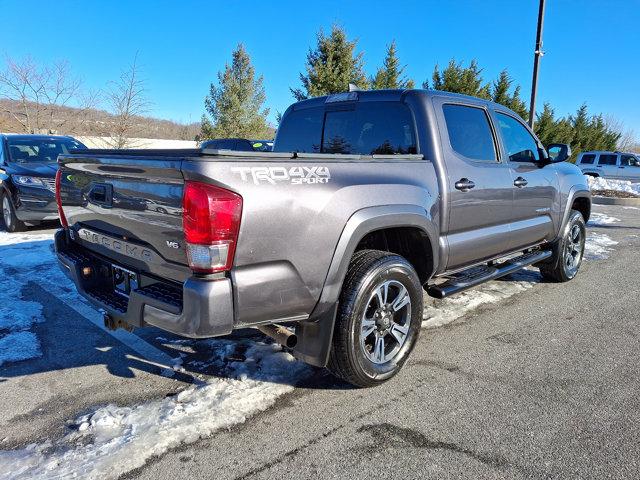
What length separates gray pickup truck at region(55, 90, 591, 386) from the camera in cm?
223

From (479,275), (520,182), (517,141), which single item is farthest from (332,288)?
(517,141)

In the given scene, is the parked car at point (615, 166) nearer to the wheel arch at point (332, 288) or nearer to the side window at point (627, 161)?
the side window at point (627, 161)

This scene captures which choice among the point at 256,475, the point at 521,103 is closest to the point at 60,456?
the point at 256,475

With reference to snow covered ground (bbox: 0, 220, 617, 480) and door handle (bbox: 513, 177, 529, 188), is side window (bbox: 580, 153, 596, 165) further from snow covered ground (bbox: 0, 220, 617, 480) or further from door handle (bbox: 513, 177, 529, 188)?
snow covered ground (bbox: 0, 220, 617, 480)

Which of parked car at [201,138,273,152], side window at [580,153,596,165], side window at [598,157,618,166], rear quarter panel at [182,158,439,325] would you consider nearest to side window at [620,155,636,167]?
side window at [598,157,618,166]

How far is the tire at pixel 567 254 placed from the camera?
5469mm

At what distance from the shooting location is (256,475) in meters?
2.19

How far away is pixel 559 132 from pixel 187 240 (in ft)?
111

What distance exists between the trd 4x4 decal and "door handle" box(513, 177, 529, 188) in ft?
8.10

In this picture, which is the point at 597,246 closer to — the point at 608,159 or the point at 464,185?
the point at 464,185

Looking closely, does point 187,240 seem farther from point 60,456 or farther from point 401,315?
point 401,315

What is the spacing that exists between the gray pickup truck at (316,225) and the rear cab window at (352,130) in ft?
0.04

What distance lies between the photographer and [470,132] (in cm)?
393

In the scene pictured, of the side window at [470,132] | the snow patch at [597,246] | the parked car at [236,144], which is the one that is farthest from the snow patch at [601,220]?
the side window at [470,132]
